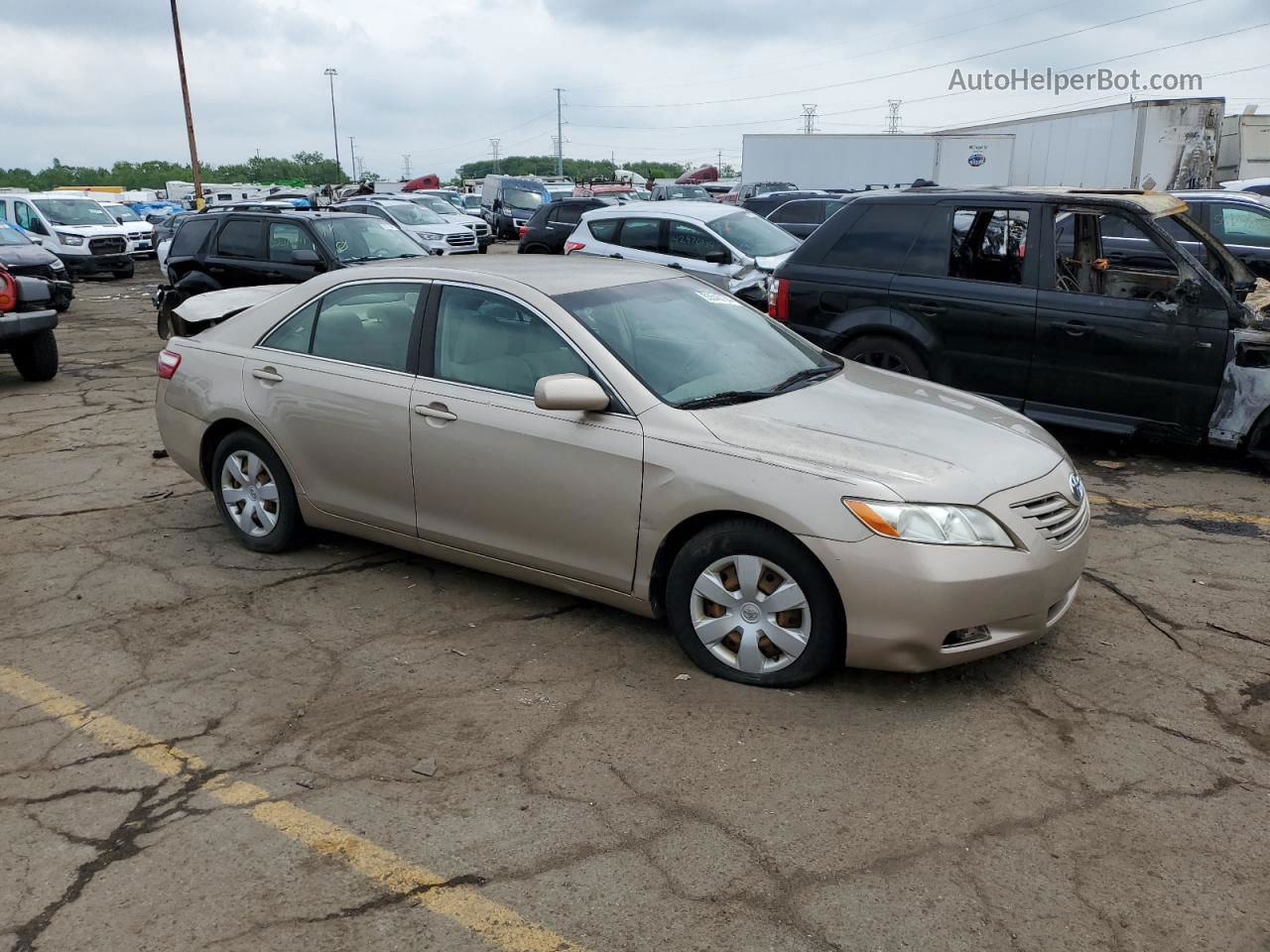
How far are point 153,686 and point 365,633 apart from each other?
2.83ft

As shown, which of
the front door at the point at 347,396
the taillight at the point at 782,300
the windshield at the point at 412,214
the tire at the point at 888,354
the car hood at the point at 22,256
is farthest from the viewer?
the windshield at the point at 412,214

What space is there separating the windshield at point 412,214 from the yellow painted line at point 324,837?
19709 millimetres

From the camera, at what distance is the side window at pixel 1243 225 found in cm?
1176

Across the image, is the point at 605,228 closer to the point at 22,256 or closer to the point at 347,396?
the point at 347,396

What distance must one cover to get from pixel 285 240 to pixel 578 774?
9619 millimetres

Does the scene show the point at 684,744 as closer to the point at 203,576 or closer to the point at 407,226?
the point at 203,576

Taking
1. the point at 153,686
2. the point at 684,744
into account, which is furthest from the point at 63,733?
the point at 684,744

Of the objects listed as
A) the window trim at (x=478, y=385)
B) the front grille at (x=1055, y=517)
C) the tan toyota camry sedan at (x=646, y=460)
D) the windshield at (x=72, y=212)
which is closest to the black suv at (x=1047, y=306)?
the tan toyota camry sedan at (x=646, y=460)

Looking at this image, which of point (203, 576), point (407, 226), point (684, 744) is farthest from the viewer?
point (407, 226)

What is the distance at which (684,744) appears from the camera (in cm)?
375

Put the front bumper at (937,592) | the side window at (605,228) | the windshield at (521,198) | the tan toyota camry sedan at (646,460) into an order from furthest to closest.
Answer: the windshield at (521,198) → the side window at (605,228) → the tan toyota camry sedan at (646,460) → the front bumper at (937,592)

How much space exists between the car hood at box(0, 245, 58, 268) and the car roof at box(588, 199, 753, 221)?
30.3 feet

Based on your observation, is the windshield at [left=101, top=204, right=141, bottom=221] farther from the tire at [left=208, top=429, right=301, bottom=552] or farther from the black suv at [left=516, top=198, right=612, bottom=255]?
the tire at [left=208, top=429, right=301, bottom=552]

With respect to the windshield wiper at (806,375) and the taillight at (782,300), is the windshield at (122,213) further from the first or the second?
the windshield wiper at (806,375)
